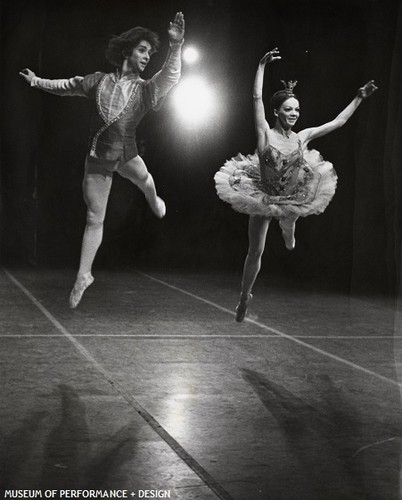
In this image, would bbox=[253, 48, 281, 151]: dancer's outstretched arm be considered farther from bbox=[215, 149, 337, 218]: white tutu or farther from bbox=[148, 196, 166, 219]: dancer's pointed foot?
bbox=[148, 196, 166, 219]: dancer's pointed foot

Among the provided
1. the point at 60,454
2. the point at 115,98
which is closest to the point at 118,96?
the point at 115,98

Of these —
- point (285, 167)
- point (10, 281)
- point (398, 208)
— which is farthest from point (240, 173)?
point (10, 281)

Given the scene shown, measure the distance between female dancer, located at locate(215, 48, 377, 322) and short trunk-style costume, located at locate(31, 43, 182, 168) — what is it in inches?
16.7

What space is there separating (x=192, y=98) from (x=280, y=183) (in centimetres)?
86

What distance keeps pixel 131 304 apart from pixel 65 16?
257 cm

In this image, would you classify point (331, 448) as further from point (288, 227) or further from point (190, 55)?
point (190, 55)

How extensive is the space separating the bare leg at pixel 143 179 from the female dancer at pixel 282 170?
33cm

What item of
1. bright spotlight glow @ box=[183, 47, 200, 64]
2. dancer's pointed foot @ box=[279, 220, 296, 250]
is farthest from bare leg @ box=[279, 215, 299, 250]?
bright spotlight glow @ box=[183, 47, 200, 64]

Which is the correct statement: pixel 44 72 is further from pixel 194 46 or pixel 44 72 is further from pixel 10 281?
pixel 10 281

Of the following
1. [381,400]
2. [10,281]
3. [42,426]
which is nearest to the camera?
[42,426]

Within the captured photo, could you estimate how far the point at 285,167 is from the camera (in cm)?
461

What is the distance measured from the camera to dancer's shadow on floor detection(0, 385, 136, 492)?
377 centimetres

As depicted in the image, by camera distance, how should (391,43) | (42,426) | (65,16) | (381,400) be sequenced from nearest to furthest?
(42,426) → (381,400) → (65,16) → (391,43)

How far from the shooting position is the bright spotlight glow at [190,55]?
16.6ft
